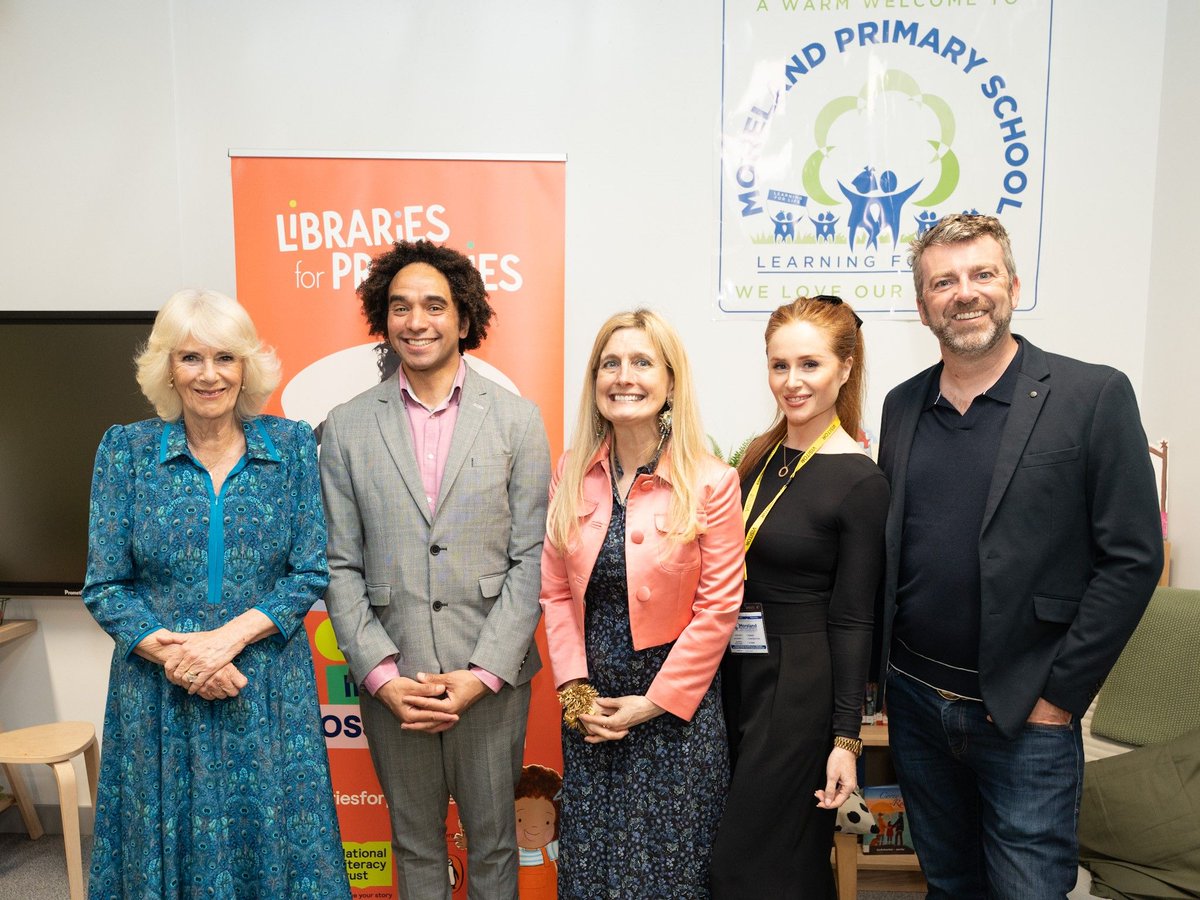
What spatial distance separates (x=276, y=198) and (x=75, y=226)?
107 centimetres

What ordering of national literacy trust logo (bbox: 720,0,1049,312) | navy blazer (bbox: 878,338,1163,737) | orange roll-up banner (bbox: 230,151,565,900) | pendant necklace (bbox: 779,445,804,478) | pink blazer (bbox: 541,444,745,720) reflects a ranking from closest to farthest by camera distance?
navy blazer (bbox: 878,338,1163,737), pink blazer (bbox: 541,444,745,720), pendant necklace (bbox: 779,445,804,478), orange roll-up banner (bbox: 230,151,565,900), national literacy trust logo (bbox: 720,0,1049,312)

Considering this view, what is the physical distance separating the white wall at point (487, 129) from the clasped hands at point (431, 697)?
64.2 inches

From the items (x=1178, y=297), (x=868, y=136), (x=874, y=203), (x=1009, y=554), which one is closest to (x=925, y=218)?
(x=874, y=203)

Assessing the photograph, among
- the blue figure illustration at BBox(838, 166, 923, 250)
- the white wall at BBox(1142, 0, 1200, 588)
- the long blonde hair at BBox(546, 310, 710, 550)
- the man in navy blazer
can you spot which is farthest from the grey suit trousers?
the white wall at BBox(1142, 0, 1200, 588)

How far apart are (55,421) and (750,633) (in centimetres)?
271

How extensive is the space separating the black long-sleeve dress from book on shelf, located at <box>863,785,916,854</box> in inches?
46.7

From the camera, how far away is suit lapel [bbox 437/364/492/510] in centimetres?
180

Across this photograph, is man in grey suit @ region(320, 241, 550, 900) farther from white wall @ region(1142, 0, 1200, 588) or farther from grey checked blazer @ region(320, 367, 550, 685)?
white wall @ region(1142, 0, 1200, 588)

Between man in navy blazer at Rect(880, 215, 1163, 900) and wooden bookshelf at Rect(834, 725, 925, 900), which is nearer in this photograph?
man in navy blazer at Rect(880, 215, 1163, 900)

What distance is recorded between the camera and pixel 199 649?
62.3 inches

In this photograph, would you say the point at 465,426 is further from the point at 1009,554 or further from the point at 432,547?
the point at 1009,554

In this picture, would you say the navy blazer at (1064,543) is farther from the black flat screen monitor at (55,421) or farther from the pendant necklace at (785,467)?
the black flat screen monitor at (55,421)

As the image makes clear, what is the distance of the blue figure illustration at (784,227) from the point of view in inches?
112

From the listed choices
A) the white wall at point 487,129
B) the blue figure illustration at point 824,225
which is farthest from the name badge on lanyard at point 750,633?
the blue figure illustration at point 824,225
